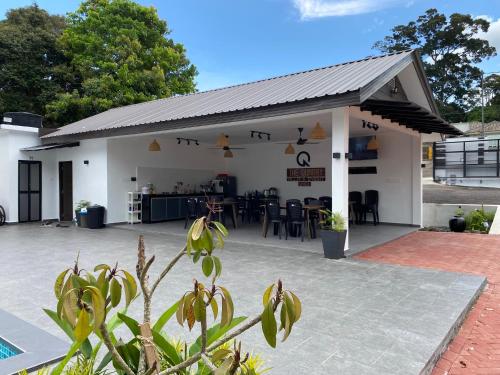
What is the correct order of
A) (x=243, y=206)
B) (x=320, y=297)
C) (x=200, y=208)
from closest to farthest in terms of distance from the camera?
1. (x=320, y=297)
2. (x=200, y=208)
3. (x=243, y=206)

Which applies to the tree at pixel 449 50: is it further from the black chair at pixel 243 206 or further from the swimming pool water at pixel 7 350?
the swimming pool water at pixel 7 350

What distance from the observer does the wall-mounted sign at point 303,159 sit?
12.4 meters

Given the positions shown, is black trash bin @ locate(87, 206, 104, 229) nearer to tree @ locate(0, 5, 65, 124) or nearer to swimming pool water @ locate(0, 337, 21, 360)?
swimming pool water @ locate(0, 337, 21, 360)

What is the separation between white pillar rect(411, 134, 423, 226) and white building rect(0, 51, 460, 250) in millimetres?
28

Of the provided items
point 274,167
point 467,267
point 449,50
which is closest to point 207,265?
point 467,267

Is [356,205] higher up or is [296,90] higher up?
[296,90]

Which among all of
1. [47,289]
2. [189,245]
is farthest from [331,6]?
[189,245]

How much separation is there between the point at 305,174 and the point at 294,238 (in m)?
4.54

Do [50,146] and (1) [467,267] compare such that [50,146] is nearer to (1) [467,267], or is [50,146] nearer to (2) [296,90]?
(2) [296,90]

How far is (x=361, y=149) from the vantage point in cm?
1125

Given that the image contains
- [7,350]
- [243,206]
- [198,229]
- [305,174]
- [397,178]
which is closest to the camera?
[198,229]

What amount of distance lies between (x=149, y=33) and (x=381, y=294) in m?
21.0

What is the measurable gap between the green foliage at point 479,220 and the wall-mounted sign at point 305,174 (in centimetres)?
425

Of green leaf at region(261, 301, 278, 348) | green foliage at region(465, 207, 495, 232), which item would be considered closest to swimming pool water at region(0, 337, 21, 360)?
green leaf at region(261, 301, 278, 348)
